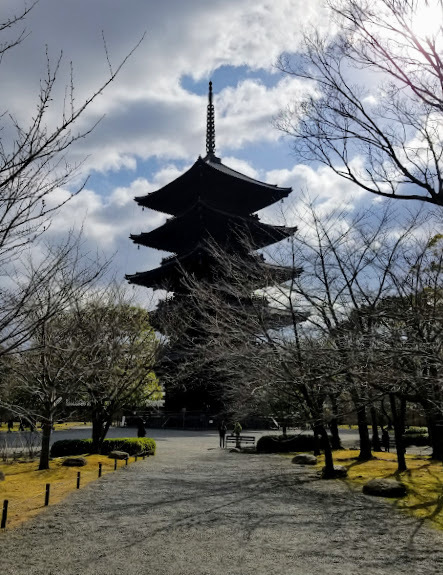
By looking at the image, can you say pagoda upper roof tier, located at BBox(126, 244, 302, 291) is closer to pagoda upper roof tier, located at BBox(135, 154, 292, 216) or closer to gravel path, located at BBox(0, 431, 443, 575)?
pagoda upper roof tier, located at BBox(135, 154, 292, 216)

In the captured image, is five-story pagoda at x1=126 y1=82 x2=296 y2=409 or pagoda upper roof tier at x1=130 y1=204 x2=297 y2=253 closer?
pagoda upper roof tier at x1=130 y1=204 x2=297 y2=253

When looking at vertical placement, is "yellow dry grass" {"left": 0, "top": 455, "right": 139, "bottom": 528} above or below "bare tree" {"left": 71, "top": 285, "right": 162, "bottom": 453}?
below

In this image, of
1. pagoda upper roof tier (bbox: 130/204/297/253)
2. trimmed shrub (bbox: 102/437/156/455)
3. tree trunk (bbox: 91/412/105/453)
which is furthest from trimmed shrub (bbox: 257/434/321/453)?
pagoda upper roof tier (bbox: 130/204/297/253)

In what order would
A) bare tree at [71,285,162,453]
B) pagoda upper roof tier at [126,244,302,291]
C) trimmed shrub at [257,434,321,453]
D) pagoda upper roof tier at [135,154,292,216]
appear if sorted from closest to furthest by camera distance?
bare tree at [71,285,162,453], trimmed shrub at [257,434,321,453], pagoda upper roof tier at [126,244,302,291], pagoda upper roof tier at [135,154,292,216]

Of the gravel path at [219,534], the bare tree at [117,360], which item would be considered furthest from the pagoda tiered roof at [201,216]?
the gravel path at [219,534]

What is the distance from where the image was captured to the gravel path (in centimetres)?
610

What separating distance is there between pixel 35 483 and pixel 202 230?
83.7ft

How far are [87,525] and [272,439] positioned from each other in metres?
15.1

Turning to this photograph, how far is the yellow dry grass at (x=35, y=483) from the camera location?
9312 mm

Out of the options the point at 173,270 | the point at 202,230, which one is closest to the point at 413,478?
the point at 202,230

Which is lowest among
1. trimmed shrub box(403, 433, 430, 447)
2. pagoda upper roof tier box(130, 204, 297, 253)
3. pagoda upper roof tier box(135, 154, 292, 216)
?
trimmed shrub box(403, 433, 430, 447)

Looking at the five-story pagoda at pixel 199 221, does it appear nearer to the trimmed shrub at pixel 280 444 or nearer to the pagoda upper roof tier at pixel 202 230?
the pagoda upper roof tier at pixel 202 230

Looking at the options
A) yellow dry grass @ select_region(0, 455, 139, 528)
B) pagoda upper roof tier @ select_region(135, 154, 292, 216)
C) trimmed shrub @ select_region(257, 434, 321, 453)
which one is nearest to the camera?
yellow dry grass @ select_region(0, 455, 139, 528)

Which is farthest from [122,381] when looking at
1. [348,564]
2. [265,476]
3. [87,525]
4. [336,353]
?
[348,564]
